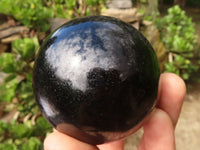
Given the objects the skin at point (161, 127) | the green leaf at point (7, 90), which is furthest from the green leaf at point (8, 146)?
the skin at point (161, 127)

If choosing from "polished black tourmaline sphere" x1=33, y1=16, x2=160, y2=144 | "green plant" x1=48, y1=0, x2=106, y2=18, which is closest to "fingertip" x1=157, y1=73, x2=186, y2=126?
"polished black tourmaline sphere" x1=33, y1=16, x2=160, y2=144

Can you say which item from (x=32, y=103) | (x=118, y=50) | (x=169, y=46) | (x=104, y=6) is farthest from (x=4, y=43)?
(x=169, y=46)

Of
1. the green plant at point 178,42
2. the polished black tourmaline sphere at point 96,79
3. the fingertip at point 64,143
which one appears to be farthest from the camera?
the green plant at point 178,42

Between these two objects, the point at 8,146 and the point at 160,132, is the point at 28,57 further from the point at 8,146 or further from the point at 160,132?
the point at 160,132

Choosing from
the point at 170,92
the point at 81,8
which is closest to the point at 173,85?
the point at 170,92

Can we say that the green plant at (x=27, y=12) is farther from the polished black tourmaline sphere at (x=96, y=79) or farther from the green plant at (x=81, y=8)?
the polished black tourmaline sphere at (x=96, y=79)

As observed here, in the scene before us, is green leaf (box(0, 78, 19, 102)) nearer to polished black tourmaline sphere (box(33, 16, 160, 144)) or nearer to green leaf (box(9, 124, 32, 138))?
green leaf (box(9, 124, 32, 138))

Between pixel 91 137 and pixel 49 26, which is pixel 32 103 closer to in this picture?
pixel 49 26
